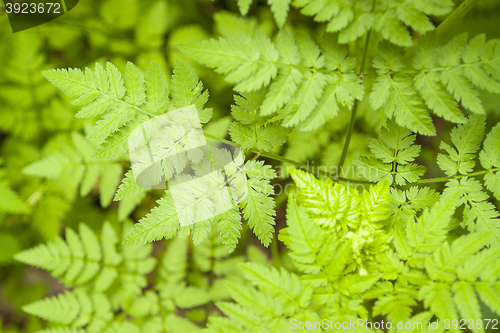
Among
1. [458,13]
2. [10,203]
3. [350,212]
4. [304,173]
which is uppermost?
[458,13]

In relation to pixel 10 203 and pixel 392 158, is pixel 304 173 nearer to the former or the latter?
pixel 392 158

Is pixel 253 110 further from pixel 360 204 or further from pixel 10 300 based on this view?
pixel 10 300

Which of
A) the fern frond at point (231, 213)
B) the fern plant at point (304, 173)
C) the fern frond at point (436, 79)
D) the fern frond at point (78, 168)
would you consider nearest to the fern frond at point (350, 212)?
the fern plant at point (304, 173)

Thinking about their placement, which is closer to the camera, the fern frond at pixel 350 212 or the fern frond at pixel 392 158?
the fern frond at pixel 350 212

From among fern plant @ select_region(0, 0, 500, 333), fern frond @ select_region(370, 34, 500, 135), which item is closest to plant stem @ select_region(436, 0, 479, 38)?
fern plant @ select_region(0, 0, 500, 333)

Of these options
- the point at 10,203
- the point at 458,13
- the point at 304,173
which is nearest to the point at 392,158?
the point at 304,173

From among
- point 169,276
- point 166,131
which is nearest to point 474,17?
point 166,131

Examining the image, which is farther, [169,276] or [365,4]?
[169,276]

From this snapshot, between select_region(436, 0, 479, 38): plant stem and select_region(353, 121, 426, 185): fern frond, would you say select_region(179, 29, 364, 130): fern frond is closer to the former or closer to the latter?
select_region(353, 121, 426, 185): fern frond

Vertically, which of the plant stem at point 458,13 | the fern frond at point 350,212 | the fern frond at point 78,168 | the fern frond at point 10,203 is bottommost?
the fern frond at point 350,212

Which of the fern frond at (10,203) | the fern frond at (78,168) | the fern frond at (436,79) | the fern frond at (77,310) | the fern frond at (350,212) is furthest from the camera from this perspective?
the fern frond at (10,203)

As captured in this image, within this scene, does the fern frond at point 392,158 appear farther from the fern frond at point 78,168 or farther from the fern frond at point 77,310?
the fern frond at point 77,310
